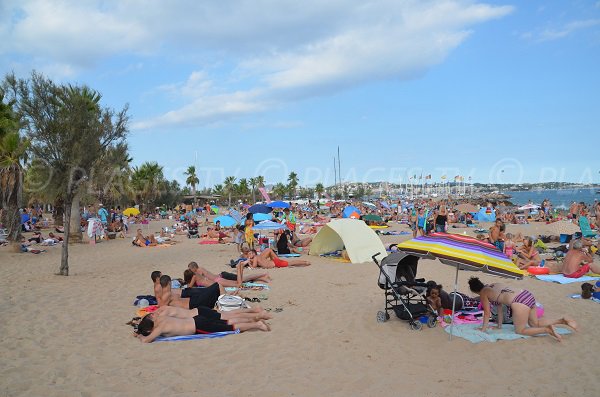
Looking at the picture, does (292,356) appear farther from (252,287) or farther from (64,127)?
(64,127)

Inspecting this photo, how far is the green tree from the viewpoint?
1403 centimetres

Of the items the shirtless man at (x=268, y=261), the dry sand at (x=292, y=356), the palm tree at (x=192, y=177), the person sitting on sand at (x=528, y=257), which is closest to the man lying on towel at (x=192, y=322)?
the dry sand at (x=292, y=356)

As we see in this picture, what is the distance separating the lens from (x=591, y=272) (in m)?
10.6

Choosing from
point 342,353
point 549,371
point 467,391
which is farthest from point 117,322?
point 549,371

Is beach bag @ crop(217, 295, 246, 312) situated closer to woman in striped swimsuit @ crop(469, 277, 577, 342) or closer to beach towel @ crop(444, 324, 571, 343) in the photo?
beach towel @ crop(444, 324, 571, 343)

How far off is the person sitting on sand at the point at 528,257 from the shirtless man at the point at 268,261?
560 cm

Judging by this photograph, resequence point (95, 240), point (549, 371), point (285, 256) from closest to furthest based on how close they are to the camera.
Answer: point (549, 371), point (285, 256), point (95, 240)

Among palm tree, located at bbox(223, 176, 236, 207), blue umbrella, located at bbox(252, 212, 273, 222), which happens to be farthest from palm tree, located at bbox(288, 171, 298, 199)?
blue umbrella, located at bbox(252, 212, 273, 222)

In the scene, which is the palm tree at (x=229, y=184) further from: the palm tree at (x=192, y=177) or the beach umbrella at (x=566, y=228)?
the beach umbrella at (x=566, y=228)

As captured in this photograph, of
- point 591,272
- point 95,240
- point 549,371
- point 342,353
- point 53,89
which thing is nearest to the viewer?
point 549,371

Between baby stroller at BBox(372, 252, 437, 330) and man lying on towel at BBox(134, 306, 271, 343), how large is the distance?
1921 mm

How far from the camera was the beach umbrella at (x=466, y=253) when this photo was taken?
5145mm

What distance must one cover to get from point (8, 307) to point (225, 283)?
12.6 feet

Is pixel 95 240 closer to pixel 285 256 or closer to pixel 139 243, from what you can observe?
pixel 139 243
